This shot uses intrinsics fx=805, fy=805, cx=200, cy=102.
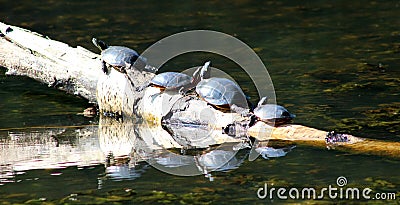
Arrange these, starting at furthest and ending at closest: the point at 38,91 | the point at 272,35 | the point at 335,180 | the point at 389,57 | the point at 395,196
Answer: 1. the point at 272,35
2. the point at 389,57
3. the point at 38,91
4. the point at 335,180
5. the point at 395,196

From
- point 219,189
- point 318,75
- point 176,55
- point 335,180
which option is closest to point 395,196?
point 335,180

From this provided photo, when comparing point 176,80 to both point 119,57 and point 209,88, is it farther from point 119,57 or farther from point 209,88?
point 119,57

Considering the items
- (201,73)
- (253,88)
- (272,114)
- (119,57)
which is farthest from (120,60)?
(253,88)

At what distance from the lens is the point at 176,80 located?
6.18 meters

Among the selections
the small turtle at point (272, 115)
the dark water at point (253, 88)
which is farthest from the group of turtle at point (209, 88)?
the dark water at point (253, 88)

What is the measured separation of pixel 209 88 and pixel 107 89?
3.55 ft

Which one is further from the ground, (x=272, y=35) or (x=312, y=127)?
(x=272, y=35)

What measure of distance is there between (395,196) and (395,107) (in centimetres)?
218

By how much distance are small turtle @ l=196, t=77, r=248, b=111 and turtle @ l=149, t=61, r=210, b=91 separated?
0.21 m

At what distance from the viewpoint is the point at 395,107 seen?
6473 mm

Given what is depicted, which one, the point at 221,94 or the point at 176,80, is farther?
the point at 176,80

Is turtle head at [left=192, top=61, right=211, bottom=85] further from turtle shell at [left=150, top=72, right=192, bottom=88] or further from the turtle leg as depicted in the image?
the turtle leg

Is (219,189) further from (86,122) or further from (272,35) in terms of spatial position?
(272,35)

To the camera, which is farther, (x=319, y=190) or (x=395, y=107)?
(x=395, y=107)
